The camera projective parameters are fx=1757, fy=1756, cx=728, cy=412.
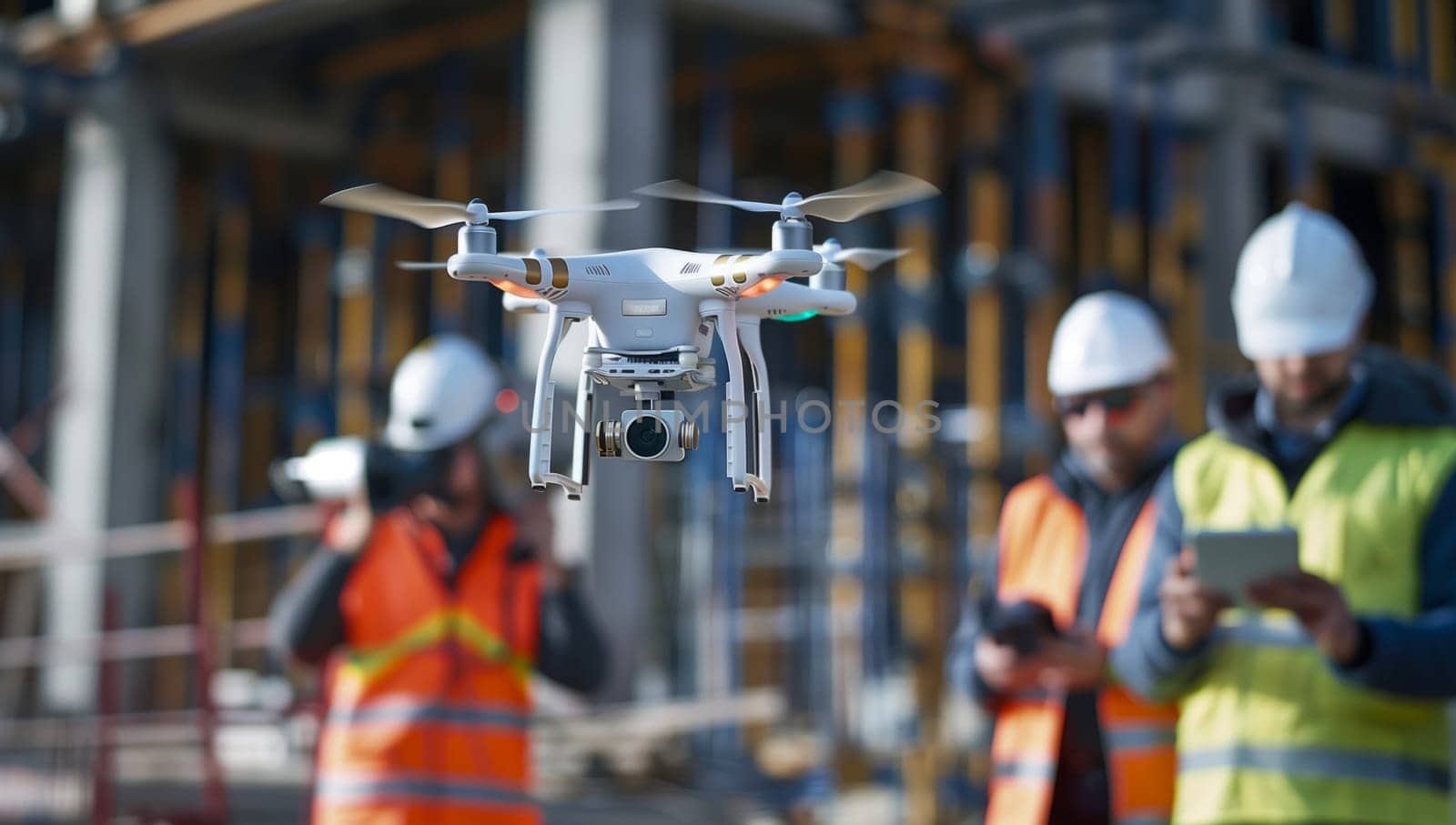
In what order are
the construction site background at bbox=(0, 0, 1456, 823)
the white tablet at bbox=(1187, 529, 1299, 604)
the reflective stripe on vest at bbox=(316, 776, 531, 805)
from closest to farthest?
1. the white tablet at bbox=(1187, 529, 1299, 604)
2. the reflective stripe on vest at bbox=(316, 776, 531, 805)
3. the construction site background at bbox=(0, 0, 1456, 823)

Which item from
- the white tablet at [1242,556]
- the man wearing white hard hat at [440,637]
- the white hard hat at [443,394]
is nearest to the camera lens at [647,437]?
the white tablet at [1242,556]

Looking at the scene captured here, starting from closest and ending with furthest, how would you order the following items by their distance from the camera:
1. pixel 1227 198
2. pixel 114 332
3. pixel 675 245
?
pixel 675 245 → pixel 114 332 → pixel 1227 198

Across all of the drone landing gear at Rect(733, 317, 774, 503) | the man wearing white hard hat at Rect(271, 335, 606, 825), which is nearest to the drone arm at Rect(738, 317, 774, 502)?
the drone landing gear at Rect(733, 317, 774, 503)

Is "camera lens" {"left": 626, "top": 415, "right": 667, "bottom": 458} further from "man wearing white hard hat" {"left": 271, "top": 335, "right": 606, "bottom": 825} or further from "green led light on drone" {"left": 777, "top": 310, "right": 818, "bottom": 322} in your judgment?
"man wearing white hard hat" {"left": 271, "top": 335, "right": 606, "bottom": 825}

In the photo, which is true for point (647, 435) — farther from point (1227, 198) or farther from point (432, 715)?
point (1227, 198)

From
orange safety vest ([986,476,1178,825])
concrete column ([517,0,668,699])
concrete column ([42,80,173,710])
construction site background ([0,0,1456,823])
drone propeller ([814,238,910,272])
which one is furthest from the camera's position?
concrete column ([42,80,173,710])

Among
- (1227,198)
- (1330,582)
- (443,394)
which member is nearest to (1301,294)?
(1330,582)
